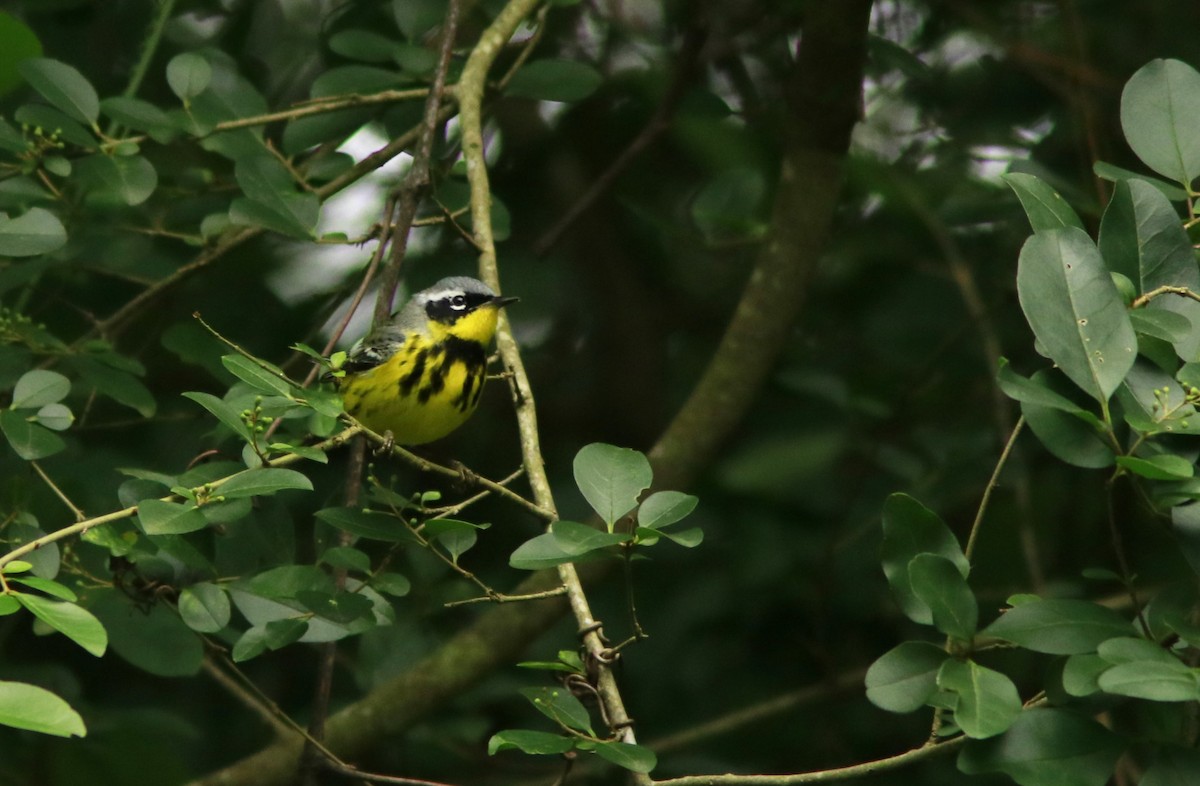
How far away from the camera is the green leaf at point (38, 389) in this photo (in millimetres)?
2869

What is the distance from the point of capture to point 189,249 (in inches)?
194

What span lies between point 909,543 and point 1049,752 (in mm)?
384

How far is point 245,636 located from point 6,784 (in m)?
2.45

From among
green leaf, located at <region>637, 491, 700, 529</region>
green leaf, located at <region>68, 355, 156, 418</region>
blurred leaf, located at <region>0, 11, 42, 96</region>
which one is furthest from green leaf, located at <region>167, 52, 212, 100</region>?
green leaf, located at <region>637, 491, 700, 529</region>

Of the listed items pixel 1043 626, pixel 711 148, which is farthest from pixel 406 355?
pixel 1043 626

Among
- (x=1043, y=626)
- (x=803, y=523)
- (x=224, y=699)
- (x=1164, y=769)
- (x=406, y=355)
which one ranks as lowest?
(x=224, y=699)

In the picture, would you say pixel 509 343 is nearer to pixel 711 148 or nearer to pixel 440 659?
pixel 440 659

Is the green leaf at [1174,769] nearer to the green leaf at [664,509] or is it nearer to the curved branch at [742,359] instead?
the green leaf at [664,509]

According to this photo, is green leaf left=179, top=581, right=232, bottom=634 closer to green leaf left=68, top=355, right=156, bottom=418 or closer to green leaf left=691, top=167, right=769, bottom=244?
green leaf left=68, top=355, right=156, bottom=418

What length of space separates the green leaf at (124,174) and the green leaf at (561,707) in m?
1.87

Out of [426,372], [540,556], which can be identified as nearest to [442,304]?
[426,372]

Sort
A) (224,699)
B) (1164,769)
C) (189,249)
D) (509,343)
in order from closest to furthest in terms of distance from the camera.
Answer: (1164,769), (509,343), (189,249), (224,699)

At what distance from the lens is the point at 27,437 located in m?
2.80

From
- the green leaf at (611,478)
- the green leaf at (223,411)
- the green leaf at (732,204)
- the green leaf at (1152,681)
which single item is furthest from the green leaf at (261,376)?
the green leaf at (732,204)
